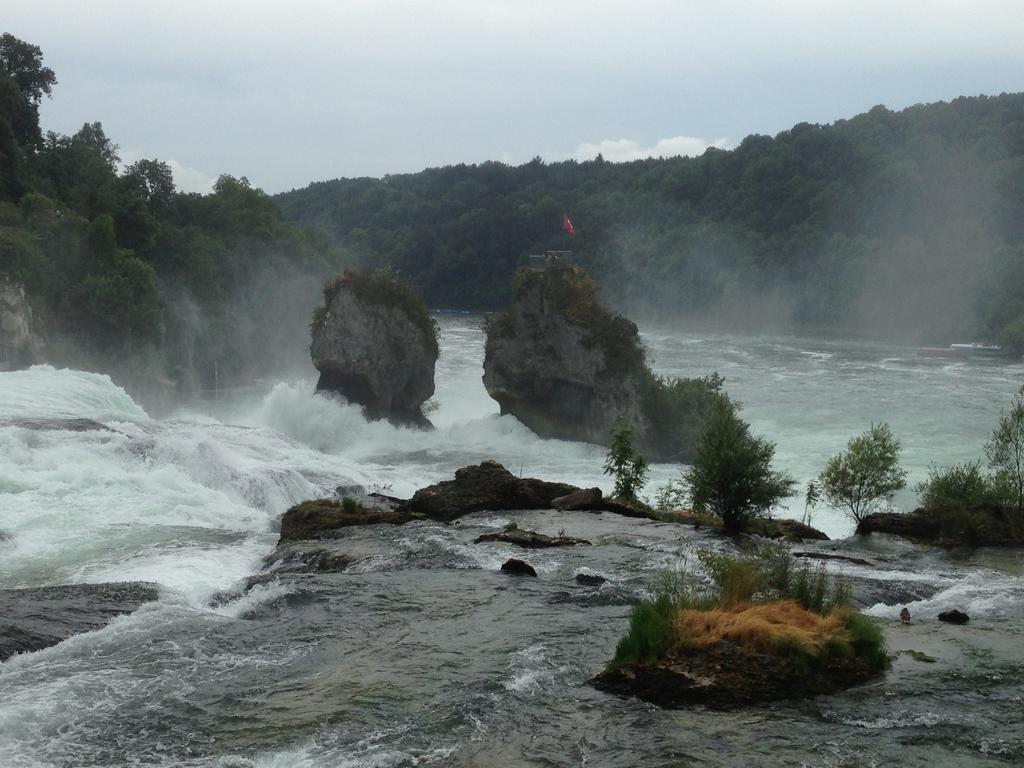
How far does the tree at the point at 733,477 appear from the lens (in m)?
24.9

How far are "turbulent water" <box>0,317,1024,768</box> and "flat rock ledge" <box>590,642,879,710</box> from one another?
9.2 inches

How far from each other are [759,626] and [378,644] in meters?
5.59

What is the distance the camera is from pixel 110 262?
7138cm

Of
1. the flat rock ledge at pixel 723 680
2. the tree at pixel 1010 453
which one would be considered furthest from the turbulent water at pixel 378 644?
the tree at pixel 1010 453

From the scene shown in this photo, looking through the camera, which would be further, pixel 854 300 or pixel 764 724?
pixel 854 300

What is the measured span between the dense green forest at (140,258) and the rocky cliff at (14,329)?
1849 millimetres

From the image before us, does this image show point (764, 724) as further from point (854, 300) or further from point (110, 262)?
point (854, 300)

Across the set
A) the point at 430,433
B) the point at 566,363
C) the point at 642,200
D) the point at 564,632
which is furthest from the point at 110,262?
the point at 642,200

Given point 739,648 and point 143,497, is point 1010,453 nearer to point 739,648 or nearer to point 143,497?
point 739,648

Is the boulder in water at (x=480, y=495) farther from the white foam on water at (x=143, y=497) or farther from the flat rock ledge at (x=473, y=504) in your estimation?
the white foam on water at (x=143, y=497)

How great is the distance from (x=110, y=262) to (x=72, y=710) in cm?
6369

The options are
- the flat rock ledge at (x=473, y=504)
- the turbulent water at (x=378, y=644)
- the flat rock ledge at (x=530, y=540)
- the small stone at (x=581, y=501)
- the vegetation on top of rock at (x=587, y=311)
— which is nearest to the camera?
the turbulent water at (x=378, y=644)

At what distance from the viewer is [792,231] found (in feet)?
473

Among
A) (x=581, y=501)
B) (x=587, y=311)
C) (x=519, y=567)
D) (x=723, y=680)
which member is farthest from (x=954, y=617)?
(x=587, y=311)
